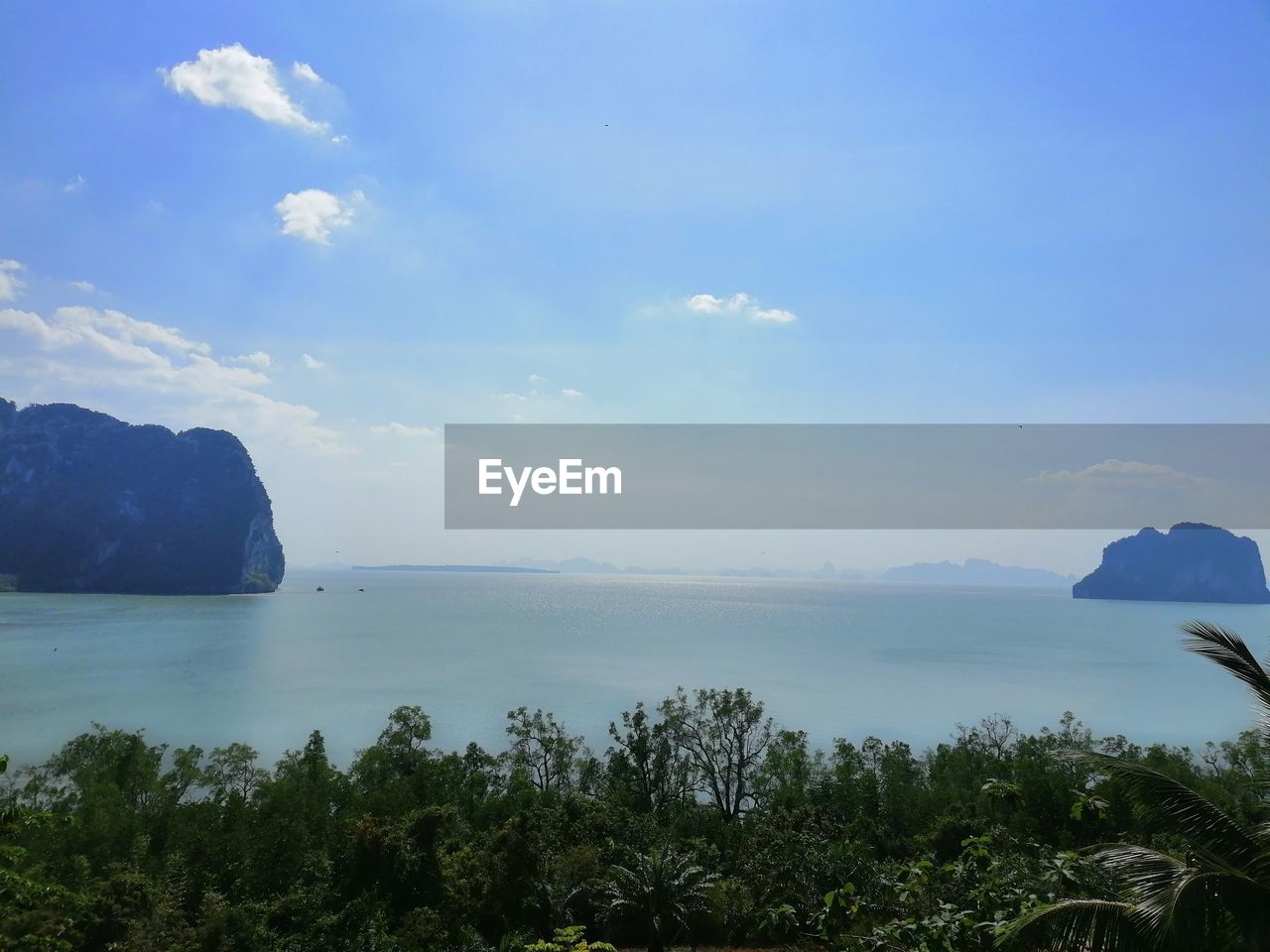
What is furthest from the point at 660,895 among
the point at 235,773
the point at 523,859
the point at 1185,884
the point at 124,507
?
the point at 124,507

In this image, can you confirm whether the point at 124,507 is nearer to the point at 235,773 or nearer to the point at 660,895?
the point at 235,773

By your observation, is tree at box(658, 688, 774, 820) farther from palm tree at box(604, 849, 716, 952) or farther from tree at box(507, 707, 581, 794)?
palm tree at box(604, 849, 716, 952)

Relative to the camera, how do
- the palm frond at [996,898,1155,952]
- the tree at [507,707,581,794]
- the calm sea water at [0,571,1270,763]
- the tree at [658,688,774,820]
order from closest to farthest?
the palm frond at [996,898,1155,952], the tree at [507,707,581,794], the tree at [658,688,774,820], the calm sea water at [0,571,1270,763]

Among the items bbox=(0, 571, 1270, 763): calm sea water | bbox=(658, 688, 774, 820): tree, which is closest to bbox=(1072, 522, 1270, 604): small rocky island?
bbox=(0, 571, 1270, 763): calm sea water

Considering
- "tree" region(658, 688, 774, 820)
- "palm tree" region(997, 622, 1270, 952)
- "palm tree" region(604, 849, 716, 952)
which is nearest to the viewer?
"palm tree" region(997, 622, 1270, 952)

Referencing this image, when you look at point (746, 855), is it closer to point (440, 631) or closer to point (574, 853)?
point (574, 853)

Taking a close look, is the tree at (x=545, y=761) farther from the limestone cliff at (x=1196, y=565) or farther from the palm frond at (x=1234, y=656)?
the limestone cliff at (x=1196, y=565)

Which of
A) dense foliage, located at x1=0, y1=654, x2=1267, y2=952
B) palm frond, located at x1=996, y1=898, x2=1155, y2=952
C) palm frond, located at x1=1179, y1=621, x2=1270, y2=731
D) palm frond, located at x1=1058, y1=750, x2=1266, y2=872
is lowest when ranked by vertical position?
dense foliage, located at x1=0, y1=654, x2=1267, y2=952

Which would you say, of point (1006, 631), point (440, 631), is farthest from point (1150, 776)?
point (1006, 631)
